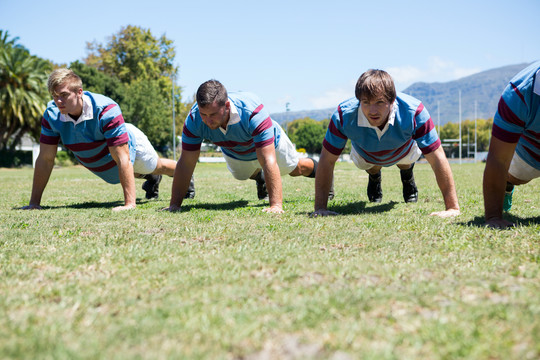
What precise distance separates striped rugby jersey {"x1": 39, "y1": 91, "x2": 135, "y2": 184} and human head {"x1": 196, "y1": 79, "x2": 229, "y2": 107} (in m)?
1.49

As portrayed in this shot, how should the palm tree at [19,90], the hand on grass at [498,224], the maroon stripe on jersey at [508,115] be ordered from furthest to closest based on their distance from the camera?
the palm tree at [19,90] < the hand on grass at [498,224] < the maroon stripe on jersey at [508,115]

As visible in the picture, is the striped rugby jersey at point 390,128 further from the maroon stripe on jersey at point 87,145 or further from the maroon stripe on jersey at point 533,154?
the maroon stripe on jersey at point 87,145

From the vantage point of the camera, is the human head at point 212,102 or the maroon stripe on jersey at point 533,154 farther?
the human head at point 212,102

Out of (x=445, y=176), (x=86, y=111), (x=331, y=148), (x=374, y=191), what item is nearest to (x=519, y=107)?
(x=445, y=176)

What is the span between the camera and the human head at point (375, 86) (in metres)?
4.80

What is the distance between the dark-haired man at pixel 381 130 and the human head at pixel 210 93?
1359 mm

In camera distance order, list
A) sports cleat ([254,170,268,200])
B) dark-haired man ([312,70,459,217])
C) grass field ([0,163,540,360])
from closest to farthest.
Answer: grass field ([0,163,540,360])
dark-haired man ([312,70,459,217])
sports cleat ([254,170,268,200])

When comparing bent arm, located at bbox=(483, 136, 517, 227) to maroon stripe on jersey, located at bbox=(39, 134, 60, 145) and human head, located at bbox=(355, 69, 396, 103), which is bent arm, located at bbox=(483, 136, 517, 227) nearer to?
human head, located at bbox=(355, 69, 396, 103)

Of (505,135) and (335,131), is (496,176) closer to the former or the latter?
(505,135)

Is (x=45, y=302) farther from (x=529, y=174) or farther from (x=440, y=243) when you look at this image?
(x=529, y=174)

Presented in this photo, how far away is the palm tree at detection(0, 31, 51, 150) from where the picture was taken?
38.6 metres

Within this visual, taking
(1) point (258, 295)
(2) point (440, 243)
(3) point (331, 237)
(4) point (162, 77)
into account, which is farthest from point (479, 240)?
(4) point (162, 77)

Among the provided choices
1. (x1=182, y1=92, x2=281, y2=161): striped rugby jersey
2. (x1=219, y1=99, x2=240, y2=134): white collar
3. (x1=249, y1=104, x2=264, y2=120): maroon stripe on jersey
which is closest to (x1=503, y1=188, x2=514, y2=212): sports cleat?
(x1=182, y1=92, x2=281, y2=161): striped rugby jersey

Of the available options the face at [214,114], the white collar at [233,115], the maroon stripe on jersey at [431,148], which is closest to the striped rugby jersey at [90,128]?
the face at [214,114]
